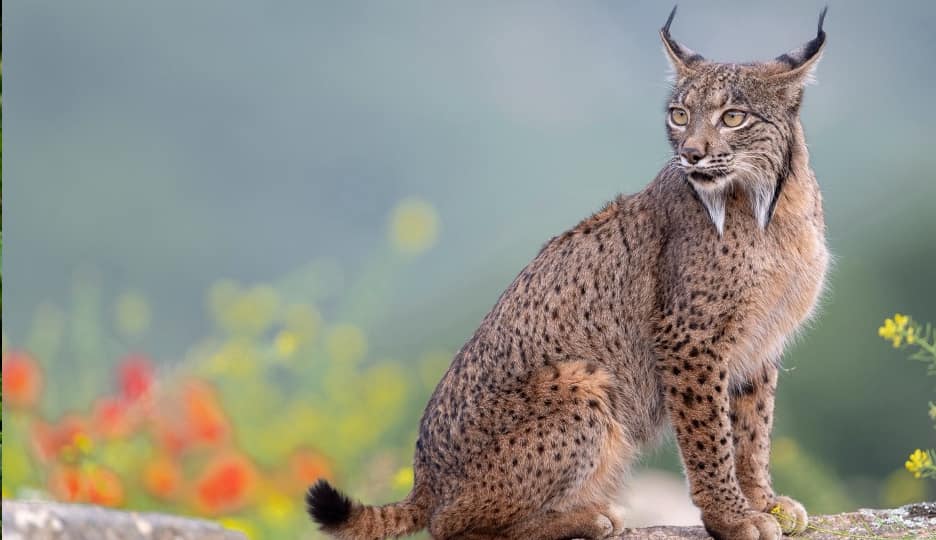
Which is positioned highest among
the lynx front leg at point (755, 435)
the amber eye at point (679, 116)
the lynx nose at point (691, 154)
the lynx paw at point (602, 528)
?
the amber eye at point (679, 116)

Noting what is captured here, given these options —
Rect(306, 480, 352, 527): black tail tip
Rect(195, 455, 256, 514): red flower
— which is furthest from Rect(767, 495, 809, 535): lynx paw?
Rect(195, 455, 256, 514): red flower

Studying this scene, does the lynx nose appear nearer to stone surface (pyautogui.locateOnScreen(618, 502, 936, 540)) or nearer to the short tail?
stone surface (pyautogui.locateOnScreen(618, 502, 936, 540))

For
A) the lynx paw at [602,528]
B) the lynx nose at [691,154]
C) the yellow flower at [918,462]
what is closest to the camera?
the yellow flower at [918,462]

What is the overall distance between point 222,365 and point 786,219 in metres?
3.70

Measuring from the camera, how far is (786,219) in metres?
6.91

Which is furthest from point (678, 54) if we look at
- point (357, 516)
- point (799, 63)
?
point (357, 516)

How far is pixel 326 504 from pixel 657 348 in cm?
191

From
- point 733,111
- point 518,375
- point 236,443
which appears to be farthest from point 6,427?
point 733,111

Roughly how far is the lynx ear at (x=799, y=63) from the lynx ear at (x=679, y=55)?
422 mm

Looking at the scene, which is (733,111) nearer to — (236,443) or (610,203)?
(610,203)

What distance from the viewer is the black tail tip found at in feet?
21.6

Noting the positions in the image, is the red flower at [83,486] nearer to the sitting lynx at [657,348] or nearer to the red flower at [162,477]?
the red flower at [162,477]

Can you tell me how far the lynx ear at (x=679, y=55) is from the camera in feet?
22.6

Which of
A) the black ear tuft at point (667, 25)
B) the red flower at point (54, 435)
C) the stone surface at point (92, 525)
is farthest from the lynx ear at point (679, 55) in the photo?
the red flower at point (54, 435)
